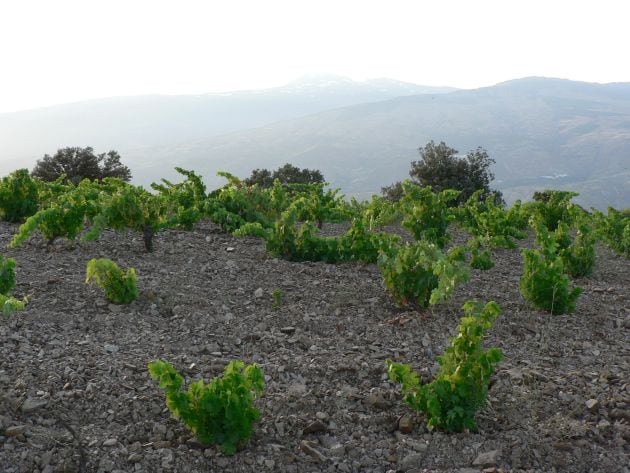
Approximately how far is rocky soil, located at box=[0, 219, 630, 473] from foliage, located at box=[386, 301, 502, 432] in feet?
0.34

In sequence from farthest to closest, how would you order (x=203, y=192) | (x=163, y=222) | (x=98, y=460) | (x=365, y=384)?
(x=203, y=192) → (x=163, y=222) → (x=365, y=384) → (x=98, y=460)

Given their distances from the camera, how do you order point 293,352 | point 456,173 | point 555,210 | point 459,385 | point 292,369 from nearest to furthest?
point 459,385, point 292,369, point 293,352, point 555,210, point 456,173

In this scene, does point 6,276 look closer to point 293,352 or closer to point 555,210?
point 293,352

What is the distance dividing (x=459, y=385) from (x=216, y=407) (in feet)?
4.74

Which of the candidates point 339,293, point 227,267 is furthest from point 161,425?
point 227,267

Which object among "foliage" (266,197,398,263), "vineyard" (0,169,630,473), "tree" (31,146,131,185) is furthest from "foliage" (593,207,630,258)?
"tree" (31,146,131,185)

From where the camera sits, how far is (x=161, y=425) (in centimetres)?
361

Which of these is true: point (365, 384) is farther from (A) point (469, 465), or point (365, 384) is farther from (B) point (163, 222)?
(B) point (163, 222)

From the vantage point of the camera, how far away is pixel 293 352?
4.81 m

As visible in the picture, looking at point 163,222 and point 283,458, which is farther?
point 163,222

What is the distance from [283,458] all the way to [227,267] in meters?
3.77

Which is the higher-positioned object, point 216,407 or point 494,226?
point 216,407

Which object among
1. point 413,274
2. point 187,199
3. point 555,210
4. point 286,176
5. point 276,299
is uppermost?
point 187,199

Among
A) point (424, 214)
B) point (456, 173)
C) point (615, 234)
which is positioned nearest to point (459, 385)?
point (424, 214)
